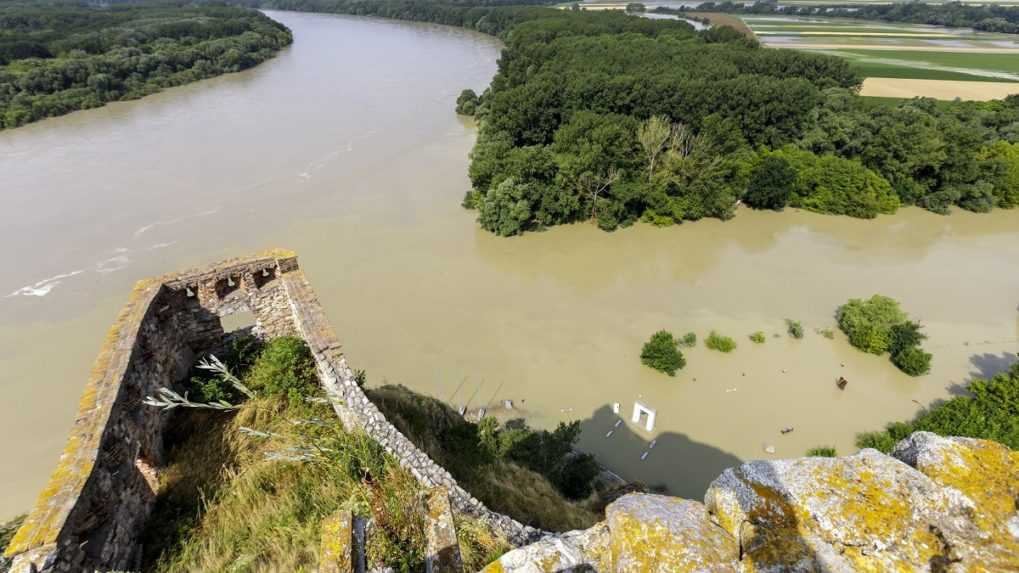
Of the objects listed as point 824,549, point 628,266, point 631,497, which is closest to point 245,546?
point 631,497

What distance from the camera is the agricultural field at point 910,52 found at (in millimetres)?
53781

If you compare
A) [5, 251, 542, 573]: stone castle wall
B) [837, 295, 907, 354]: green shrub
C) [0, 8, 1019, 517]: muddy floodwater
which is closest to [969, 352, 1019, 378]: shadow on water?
[0, 8, 1019, 517]: muddy floodwater

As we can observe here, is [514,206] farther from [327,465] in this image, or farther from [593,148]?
[327,465]

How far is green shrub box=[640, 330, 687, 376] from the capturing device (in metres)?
17.2

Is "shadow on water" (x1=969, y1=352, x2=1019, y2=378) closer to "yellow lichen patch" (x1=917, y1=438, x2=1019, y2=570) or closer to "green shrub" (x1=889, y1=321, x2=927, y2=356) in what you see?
"green shrub" (x1=889, y1=321, x2=927, y2=356)

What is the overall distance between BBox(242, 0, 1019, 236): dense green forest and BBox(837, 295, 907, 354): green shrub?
10452mm

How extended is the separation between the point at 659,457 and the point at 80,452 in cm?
1309

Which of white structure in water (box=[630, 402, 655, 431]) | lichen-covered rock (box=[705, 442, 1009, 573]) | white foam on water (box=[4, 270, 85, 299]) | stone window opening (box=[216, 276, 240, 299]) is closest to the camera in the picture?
lichen-covered rock (box=[705, 442, 1009, 573])

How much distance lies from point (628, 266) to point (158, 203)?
26.8 metres

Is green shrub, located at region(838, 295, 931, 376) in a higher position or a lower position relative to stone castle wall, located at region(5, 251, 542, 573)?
lower

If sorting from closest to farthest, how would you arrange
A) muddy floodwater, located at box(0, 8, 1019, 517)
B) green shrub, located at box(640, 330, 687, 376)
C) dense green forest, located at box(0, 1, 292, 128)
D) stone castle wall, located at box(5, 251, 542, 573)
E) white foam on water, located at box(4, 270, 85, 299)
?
stone castle wall, located at box(5, 251, 542, 573)
muddy floodwater, located at box(0, 8, 1019, 517)
green shrub, located at box(640, 330, 687, 376)
white foam on water, located at box(4, 270, 85, 299)
dense green forest, located at box(0, 1, 292, 128)

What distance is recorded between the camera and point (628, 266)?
963 inches

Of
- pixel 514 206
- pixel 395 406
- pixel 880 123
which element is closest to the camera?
pixel 395 406

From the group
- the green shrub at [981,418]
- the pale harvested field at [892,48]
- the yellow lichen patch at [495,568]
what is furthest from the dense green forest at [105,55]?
the pale harvested field at [892,48]
